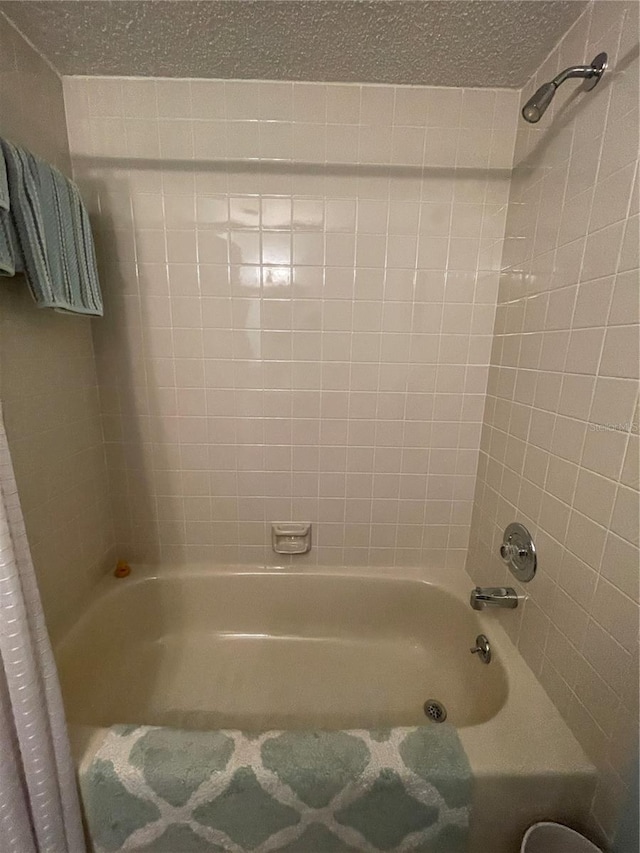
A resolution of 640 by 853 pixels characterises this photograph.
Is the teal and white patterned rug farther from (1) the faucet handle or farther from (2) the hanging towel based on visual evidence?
(2) the hanging towel

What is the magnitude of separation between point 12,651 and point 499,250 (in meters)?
1.58

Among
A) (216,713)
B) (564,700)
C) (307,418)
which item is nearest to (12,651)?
(216,713)

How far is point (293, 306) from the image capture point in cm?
120

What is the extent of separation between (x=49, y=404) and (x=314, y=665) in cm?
126

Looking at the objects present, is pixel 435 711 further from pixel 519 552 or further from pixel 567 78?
pixel 567 78

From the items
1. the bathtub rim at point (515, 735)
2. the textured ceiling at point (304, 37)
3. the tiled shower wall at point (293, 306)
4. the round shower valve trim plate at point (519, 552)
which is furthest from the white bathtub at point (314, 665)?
the textured ceiling at point (304, 37)

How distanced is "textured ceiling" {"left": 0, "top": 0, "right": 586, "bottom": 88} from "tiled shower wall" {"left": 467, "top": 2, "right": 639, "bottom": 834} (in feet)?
0.42

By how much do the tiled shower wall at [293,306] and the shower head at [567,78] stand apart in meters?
0.35

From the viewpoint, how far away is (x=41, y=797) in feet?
2.27

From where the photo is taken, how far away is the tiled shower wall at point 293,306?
1095 millimetres

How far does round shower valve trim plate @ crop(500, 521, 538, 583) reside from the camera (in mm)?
956

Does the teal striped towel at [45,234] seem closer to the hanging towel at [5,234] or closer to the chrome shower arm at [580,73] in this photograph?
the hanging towel at [5,234]

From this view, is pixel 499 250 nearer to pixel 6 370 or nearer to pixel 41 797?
pixel 6 370

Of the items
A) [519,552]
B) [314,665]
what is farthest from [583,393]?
[314,665]
